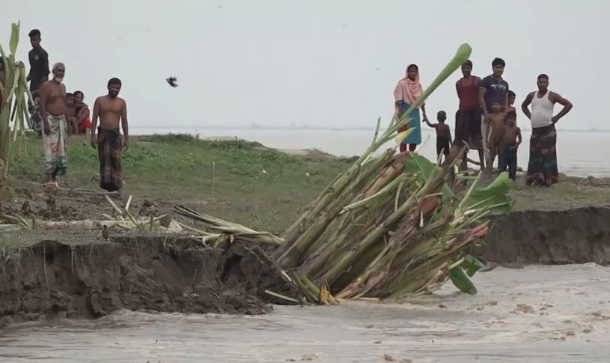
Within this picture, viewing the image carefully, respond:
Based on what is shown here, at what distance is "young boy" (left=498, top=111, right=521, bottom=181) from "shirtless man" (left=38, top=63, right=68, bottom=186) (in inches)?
211

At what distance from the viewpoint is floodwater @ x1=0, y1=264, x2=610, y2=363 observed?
21.9 ft

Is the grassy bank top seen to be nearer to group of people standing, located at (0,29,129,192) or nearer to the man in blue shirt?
group of people standing, located at (0,29,129,192)

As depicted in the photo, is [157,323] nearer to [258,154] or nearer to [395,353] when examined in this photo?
[395,353]

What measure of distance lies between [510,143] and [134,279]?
25.5ft

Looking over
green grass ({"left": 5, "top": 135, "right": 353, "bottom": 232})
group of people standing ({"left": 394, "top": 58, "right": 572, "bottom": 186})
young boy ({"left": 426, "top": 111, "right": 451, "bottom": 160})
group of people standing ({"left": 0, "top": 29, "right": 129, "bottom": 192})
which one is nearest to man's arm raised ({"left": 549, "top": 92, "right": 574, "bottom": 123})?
group of people standing ({"left": 394, "top": 58, "right": 572, "bottom": 186})

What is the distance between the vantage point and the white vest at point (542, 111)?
1408 cm

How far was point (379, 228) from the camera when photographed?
25.9ft

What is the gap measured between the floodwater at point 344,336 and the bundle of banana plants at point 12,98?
2.00 m

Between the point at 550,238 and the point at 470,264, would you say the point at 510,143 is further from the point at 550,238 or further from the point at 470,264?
the point at 470,264

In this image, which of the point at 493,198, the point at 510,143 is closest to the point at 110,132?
the point at 510,143

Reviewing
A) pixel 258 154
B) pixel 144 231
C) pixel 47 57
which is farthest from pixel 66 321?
pixel 258 154

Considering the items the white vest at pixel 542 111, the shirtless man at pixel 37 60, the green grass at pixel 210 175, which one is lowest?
the green grass at pixel 210 175

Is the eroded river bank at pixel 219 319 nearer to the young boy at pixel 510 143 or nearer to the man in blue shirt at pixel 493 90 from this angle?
the young boy at pixel 510 143

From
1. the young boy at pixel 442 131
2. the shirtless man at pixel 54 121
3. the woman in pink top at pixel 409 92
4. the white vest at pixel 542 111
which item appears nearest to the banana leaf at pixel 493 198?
the woman in pink top at pixel 409 92
